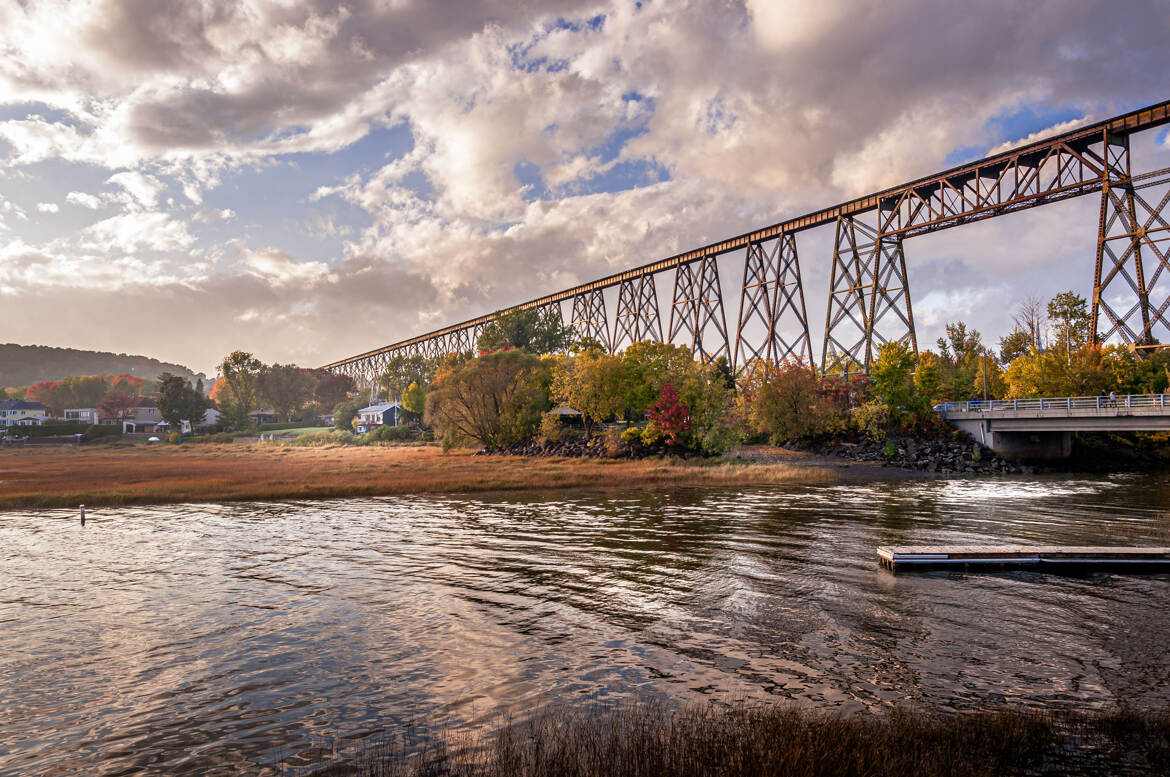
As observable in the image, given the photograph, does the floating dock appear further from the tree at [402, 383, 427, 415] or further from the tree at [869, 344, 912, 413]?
the tree at [402, 383, 427, 415]

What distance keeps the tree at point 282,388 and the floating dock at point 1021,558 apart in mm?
145183

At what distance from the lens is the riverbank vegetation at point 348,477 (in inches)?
1358

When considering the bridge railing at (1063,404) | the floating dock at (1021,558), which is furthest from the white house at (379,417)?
the floating dock at (1021,558)

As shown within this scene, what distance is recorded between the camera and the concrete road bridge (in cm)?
4147

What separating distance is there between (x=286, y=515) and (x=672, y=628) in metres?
22.0

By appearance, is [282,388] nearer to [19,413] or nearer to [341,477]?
[19,413]

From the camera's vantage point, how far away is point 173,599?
14.8 m

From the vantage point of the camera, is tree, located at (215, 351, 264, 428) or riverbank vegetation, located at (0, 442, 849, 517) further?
tree, located at (215, 351, 264, 428)

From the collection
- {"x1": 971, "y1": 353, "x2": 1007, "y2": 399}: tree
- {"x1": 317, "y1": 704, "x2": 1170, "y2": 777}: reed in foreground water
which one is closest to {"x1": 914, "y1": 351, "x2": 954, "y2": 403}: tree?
{"x1": 971, "y1": 353, "x2": 1007, "y2": 399}: tree

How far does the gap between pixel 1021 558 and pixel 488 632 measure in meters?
13.6

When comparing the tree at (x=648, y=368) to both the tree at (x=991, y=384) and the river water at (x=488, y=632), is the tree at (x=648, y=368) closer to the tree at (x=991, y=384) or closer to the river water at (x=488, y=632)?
the tree at (x=991, y=384)

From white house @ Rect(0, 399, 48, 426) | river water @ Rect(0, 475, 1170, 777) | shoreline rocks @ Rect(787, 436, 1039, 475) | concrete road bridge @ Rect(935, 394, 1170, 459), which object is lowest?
river water @ Rect(0, 475, 1170, 777)

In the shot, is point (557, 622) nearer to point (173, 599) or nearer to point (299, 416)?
point (173, 599)

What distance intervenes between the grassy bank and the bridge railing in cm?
1791
